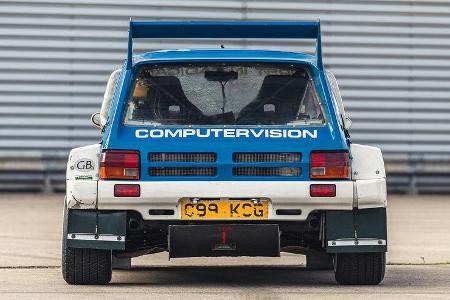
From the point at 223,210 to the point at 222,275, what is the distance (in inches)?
52.4

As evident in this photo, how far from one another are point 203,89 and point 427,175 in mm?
12465

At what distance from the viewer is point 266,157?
903 centimetres

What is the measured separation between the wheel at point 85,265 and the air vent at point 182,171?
636 mm

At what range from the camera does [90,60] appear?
21.1m

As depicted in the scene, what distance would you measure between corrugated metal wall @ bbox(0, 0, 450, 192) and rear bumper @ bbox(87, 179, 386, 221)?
461 inches

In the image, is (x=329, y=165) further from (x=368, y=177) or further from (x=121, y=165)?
(x=121, y=165)

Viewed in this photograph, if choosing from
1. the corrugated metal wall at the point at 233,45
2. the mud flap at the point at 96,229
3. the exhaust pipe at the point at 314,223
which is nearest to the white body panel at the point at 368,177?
the exhaust pipe at the point at 314,223

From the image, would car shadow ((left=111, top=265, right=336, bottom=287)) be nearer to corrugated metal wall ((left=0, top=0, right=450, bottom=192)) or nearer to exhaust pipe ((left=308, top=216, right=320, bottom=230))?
exhaust pipe ((left=308, top=216, right=320, bottom=230))

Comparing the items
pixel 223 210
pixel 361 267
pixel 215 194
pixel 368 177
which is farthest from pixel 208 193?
pixel 361 267

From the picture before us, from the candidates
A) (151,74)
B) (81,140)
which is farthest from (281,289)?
(81,140)

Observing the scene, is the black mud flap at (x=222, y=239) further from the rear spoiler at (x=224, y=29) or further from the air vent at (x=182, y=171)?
the rear spoiler at (x=224, y=29)

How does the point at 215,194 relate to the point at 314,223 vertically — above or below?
above

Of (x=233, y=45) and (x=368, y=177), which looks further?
(x=233, y=45)

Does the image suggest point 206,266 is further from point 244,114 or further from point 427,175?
point 427,175
